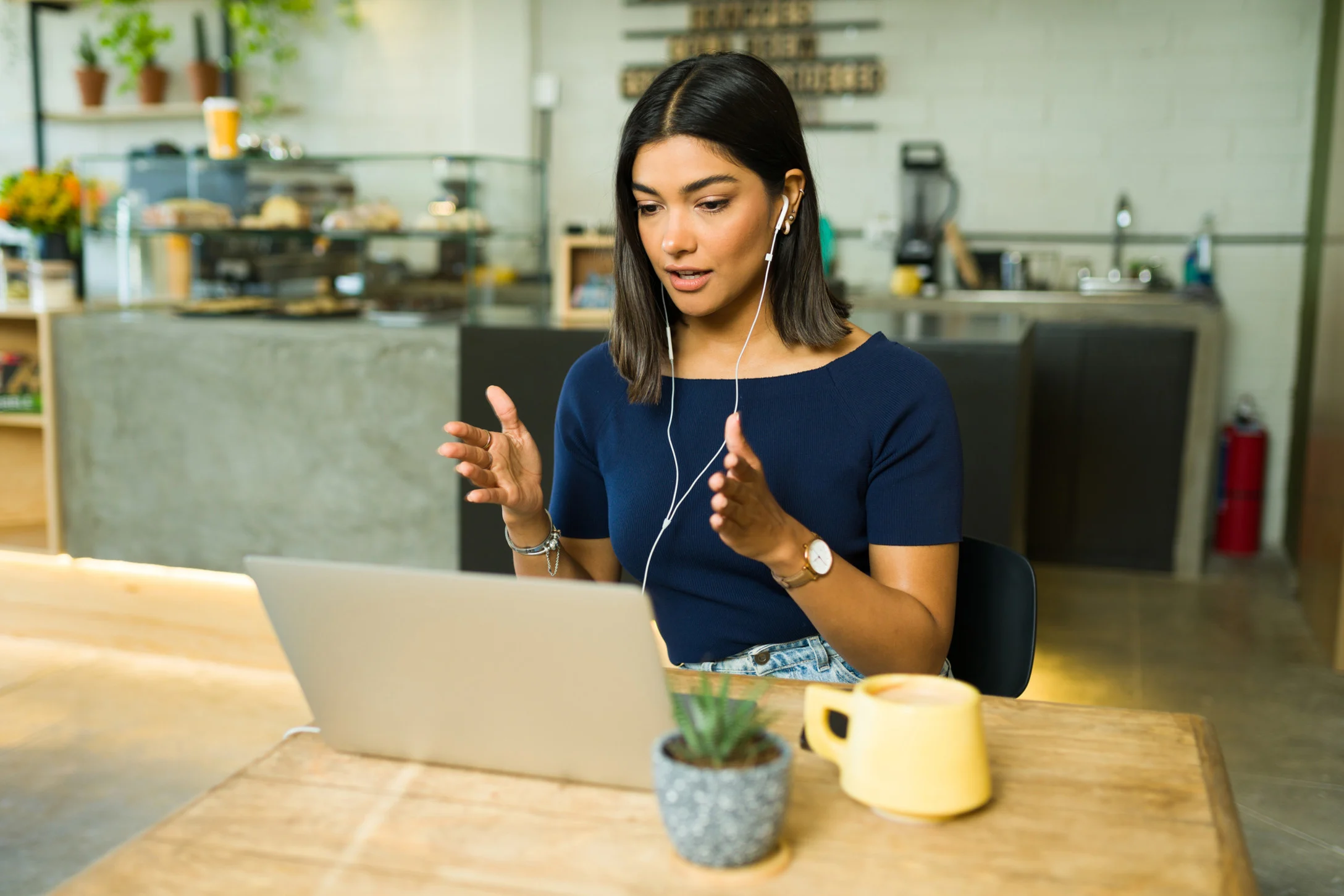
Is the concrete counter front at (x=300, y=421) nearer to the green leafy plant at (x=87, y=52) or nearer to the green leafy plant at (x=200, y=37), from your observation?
the green leafy plant at (x=200, y=37)

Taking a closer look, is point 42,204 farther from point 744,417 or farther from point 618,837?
point 618,837

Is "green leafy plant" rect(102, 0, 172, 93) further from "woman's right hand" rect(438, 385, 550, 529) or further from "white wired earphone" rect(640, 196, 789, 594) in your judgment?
"woman's right hand" rect(438, 385, 550, 529)

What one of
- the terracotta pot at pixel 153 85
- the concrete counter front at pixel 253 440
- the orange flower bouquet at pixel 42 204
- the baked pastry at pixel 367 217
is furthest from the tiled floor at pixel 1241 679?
the terracotta pot at pixel 153 85

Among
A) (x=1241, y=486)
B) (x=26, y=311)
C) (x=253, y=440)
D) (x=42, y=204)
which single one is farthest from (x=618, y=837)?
(x=1241, y=486)

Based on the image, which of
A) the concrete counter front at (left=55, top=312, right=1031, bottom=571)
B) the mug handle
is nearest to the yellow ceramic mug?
the mug handle

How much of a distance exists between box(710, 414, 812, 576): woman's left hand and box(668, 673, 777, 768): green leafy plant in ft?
0.76

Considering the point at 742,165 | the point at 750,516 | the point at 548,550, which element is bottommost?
the point at 548,550

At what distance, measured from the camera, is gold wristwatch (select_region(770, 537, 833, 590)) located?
3.78 ft

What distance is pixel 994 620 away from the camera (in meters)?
1.43

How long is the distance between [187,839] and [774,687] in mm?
530

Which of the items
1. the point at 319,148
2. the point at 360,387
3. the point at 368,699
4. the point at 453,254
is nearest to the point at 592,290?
the point at 453,254

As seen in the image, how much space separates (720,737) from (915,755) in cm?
14

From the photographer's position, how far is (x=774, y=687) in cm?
110

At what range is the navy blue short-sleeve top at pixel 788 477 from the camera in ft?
4.43
